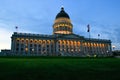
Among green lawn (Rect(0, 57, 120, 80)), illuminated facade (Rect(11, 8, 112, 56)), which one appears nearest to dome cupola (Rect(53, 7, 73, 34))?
illuminated facade (Rect(11, 8, 112, 56))

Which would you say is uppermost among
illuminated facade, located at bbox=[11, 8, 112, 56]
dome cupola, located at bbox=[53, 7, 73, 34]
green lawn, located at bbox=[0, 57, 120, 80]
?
dome cupola, located at bbox=[53, 7, 73, 34]

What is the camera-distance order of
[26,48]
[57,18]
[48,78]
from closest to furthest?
[48,78] → [26,48] → [57,18]

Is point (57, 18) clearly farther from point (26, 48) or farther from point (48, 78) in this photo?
point (48, 78)

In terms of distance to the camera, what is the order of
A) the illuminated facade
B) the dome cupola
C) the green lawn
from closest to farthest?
the green lawn, the illuminated facade, the dome cupola

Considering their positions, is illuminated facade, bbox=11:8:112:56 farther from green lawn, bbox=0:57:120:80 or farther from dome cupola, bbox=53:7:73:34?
green lawn, bbox=0:57:120:80

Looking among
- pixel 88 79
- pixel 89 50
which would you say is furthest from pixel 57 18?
pixel 88 79

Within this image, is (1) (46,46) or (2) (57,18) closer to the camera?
(1) (46,46)

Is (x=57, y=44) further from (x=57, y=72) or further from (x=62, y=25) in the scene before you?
(x=57, y=72)

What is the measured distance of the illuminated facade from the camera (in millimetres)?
104625

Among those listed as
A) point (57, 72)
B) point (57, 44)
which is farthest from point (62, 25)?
point (57, 72)

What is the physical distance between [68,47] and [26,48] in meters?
31.6

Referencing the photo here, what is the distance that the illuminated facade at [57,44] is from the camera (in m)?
105

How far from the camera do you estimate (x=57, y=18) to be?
139 metres

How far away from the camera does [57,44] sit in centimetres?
11181
